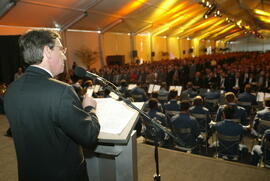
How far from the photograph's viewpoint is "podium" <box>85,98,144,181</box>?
69.8 inches

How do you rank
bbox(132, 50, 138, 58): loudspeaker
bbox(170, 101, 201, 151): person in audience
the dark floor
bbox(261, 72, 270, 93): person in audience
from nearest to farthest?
the dark floor, bbox(170, 101, 201, 151): person in audience, bbox(261, 72, 270, 93): person in audience, bbox(132, 50, 138, 58): loudspeaker

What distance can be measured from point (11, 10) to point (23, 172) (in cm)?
1277

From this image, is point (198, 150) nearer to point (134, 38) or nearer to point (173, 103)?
point (173, 103)

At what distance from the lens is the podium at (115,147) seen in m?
1.77

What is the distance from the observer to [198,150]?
5652 millimetres

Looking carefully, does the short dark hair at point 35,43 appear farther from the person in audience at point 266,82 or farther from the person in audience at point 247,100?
the person in audience at point 266,82

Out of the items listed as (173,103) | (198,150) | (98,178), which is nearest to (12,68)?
(173,103)

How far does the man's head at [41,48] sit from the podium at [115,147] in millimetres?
666

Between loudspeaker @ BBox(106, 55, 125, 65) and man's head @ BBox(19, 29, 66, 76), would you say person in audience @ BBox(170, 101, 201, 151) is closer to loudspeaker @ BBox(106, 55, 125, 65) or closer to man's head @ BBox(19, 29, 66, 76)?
man's head @ BBox(19, 29, 66, 76)

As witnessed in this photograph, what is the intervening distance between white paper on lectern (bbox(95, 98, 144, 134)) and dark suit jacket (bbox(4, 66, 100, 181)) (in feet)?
1.02

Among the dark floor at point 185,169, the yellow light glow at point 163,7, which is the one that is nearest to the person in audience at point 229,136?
the dark floor at point 185,169

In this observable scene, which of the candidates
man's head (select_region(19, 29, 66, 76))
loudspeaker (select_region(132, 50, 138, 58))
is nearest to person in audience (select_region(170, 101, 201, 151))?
man's head (select_region(19, 29, 66, 76))

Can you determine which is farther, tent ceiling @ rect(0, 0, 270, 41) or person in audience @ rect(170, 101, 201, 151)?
tent ceiling @ rect(0, 0, 270, 41)

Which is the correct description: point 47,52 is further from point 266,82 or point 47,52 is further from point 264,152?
point 266,82
